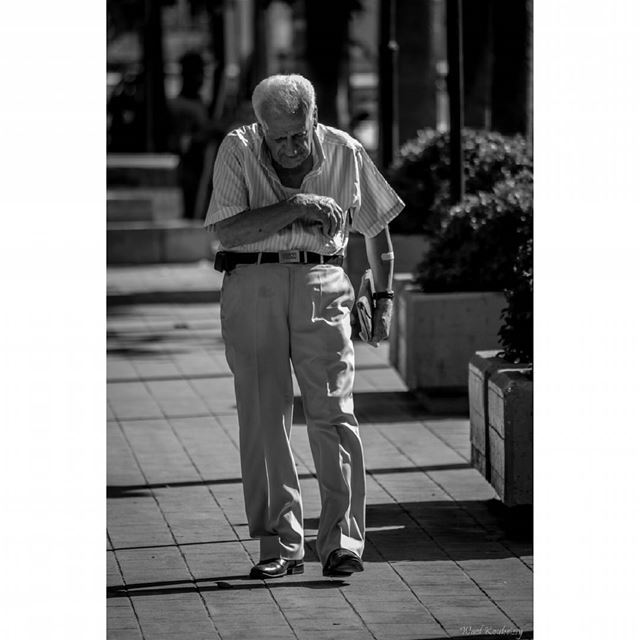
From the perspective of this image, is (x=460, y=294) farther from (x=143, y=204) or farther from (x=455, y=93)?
(x=143, y=204)

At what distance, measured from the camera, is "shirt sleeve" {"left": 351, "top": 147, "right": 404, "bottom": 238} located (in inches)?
221

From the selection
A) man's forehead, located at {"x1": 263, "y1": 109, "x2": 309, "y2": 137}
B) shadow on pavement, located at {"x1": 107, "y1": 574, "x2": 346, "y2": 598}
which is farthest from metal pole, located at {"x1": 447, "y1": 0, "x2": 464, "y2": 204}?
shadow on pavement, located at {"x1": 107, "y1": 574, "x2": 346, "y2": 598}

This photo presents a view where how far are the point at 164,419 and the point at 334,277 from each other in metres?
3.64

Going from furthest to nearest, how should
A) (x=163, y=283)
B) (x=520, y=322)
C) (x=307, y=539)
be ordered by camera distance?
(x=163, y=283) → (x=520, y=322) → (x=307, y=539)

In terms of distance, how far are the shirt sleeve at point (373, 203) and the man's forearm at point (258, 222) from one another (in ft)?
1.26

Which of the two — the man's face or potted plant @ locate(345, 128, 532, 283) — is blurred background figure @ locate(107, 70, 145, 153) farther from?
the man's face

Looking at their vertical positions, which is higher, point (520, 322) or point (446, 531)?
point (520, 322)

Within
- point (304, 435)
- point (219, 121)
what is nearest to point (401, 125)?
point (219, 121)

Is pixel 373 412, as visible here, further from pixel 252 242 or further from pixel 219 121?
pixel 219 121

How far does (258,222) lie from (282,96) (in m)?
0.42

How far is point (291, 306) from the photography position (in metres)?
5.41

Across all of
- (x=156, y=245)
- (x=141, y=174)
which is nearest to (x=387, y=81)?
(x=156, y=245)

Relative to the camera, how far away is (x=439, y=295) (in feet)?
30.4

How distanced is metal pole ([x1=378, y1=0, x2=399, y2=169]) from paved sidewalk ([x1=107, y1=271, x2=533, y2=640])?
13.8ft
